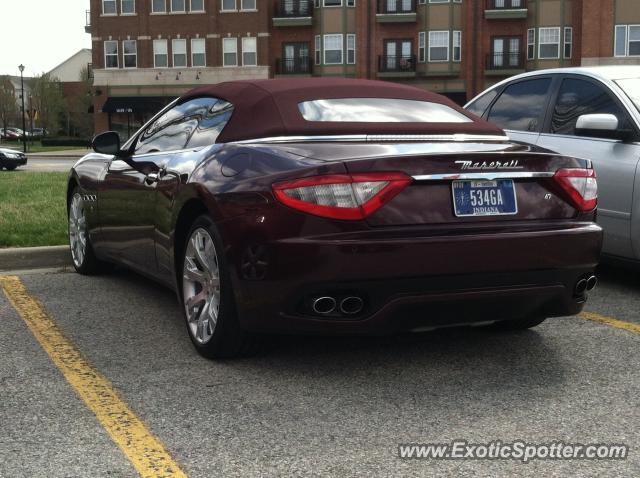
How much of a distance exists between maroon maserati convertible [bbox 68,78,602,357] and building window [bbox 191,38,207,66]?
4553 cm

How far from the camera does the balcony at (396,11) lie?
1849 inches

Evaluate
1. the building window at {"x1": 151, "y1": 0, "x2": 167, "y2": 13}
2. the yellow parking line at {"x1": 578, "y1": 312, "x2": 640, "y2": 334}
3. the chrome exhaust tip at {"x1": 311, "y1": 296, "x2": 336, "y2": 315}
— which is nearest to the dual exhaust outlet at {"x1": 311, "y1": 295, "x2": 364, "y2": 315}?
the chrome exhaust tip at {"x1": 311, "y1": 296, "x2": 336, "y2": 315}

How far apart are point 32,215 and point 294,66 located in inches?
1591

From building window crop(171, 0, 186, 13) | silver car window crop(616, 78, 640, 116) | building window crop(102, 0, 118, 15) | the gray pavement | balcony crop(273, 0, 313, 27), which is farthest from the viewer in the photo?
building window crop(102, 0, 118, 15)

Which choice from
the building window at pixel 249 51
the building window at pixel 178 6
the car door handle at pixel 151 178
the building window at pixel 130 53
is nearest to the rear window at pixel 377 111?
the car door handle at pixel 151 178

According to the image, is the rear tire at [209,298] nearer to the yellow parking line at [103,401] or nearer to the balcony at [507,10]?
the yellow parking line at [103,401]

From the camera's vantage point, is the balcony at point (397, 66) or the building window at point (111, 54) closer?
the balcony at point (397, 66)

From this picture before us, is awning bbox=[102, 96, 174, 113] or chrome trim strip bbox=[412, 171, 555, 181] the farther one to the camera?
awning bbox=[102, 96, 174, 113]

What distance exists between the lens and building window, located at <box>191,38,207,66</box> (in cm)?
4897

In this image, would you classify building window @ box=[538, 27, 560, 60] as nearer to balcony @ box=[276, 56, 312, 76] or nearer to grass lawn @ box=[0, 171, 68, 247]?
balcony @ box=[276, 56, 312, 76]

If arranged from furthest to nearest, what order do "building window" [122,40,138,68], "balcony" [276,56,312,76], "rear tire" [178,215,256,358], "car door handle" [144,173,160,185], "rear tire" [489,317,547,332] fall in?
"building window" [122,40,138,68] < "balcony" [276,56,312,76] < "car door handle" [144,173,160,185] < "rear tire" [489,317,547,332] < "rear tire" [178,215,256,358]

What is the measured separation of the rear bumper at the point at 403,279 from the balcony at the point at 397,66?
144 feet

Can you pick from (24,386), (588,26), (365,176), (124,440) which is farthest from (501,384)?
(588,26)

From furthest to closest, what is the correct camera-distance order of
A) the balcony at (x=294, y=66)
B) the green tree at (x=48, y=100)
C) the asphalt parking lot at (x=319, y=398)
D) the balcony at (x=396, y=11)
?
the green tree at (x=48, y=100)
the balcony at (x=294, y=66)
the balcony at (x=396, y=11)
the asphalt parking lot at (x=319, y=398)
